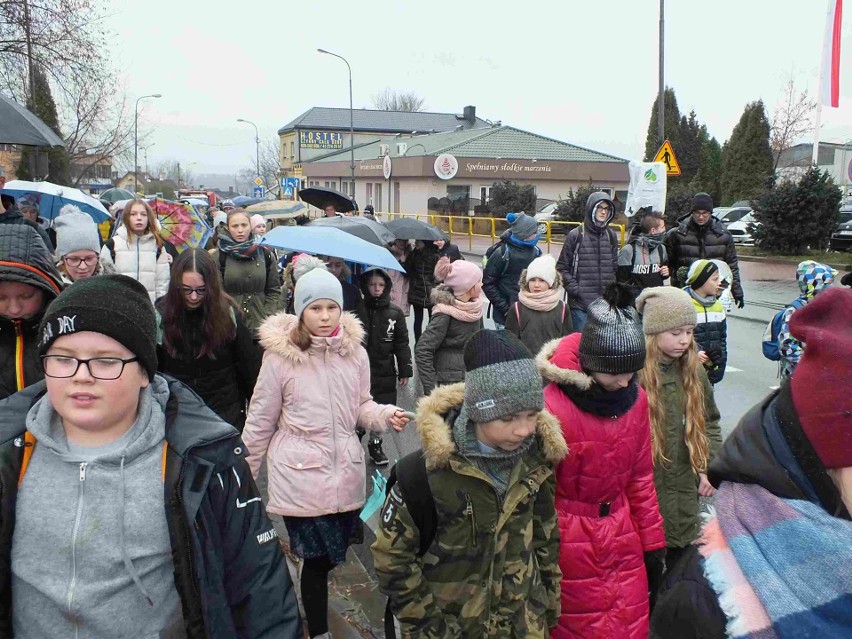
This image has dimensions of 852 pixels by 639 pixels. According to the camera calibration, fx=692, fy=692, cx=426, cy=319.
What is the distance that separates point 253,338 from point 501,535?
243 cm

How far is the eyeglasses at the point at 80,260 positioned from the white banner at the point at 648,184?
10432 mm

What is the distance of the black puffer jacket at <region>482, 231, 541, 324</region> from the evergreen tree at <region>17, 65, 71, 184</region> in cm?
1246

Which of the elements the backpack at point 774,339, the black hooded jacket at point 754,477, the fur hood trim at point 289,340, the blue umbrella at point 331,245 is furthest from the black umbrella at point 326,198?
the black hooded jacket at point 754,477

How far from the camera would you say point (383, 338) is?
585 centimetres

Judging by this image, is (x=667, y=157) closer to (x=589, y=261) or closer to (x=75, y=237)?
(x=589, y=261)

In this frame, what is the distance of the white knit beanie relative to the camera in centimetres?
360

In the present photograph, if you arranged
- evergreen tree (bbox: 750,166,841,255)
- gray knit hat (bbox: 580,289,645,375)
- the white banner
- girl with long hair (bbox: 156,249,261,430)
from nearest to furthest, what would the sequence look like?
gray knit hat (bbox: 580,289,645,375) → girl with long hair (bbox: 156,249,261,430) → the white banner → evergreen tree (bbox: 750,166,841,255)

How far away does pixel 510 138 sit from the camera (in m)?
48.4

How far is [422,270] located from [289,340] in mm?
6088

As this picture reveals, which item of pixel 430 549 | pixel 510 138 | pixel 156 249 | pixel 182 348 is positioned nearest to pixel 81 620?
pixel 430 549

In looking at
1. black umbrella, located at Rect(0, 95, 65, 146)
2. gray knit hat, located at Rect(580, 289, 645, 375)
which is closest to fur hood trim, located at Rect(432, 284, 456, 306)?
gray knit hat, located at Rect(580, 289, 645, 375)

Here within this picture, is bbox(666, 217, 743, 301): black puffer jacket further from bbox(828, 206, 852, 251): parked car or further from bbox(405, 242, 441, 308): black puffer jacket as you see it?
bbox(828, 206, 852, 251): parked car

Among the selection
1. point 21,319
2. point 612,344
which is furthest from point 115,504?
point 612,344

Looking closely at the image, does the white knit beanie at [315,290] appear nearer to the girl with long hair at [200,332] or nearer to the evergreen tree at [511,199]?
the girl with long hair at [200,332]
